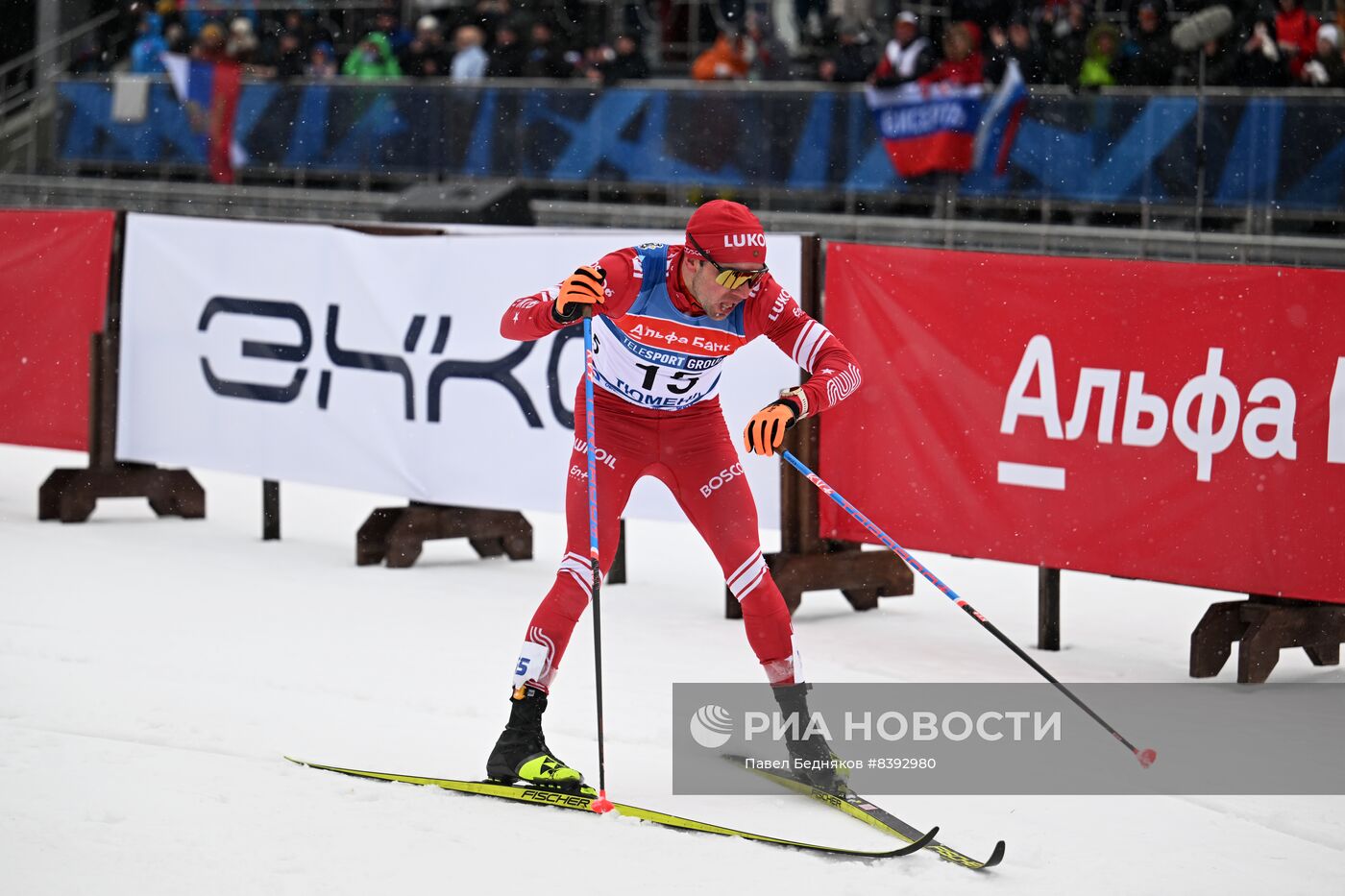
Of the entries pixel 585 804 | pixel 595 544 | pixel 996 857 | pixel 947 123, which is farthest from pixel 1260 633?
pixel 947 123

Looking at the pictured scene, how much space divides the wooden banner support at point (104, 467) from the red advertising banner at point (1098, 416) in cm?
501

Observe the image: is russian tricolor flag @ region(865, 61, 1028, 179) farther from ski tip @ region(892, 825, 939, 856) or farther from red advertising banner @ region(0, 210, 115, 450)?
ski tip @ region(892, 825, 939, 856)

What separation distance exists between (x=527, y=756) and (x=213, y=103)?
14087 millimetres

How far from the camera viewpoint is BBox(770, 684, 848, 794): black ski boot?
5723 mm

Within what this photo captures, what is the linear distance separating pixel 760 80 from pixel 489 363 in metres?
6.78

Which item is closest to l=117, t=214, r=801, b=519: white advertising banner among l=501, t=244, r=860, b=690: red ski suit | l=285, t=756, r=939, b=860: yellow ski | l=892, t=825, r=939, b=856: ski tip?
l=501, t=244, r=860, b=690: red ski suit

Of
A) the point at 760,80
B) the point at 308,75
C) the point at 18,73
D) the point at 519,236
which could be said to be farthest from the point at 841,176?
the point at 18,73

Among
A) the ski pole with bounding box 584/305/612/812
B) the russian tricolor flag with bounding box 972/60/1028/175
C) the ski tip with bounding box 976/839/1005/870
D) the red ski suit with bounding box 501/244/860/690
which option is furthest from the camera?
the russian tricolor flag with bounding box 972/60/1028/175

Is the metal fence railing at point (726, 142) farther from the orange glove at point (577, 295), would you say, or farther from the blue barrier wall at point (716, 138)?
the orange glove at point (577, 295)

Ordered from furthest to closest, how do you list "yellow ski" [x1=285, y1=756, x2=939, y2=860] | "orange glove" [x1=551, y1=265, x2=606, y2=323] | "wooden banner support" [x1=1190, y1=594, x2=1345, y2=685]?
1. "wooden banner support" [x1=1190, y1=594, x2=1345, y2=685]
2. "orange glove" [x1=551, y1=265, x2=606, y2=323]
3. "yellow ski" [x1=285, y1=756, x2=939, y2=860]

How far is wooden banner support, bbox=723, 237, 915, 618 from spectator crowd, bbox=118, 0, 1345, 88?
5.46 metres

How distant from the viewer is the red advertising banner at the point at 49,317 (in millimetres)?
11203

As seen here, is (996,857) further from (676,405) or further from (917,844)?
(676,405)

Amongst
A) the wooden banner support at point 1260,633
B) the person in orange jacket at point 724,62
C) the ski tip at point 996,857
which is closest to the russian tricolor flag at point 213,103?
the person in orange jacket at point 724,62
